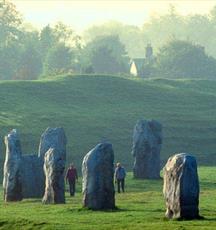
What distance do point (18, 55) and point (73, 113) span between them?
86.7m

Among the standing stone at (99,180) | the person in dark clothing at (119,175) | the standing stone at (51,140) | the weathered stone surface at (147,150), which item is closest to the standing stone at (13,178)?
the person in dark clothing at (119,175)

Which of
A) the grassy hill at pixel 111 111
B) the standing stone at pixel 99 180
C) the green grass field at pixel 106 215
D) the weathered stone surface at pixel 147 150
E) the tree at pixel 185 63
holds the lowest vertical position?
the green grass field at pixel 106 215

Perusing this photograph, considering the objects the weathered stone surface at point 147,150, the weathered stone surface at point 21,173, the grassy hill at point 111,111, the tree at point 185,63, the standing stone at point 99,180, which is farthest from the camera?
the tree at point 185,63

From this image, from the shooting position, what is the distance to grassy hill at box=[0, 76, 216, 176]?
8081 cm

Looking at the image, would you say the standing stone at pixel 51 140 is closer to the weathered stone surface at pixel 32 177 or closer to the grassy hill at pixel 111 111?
the weathered stone surface at pixel 32 177

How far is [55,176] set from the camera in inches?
1828

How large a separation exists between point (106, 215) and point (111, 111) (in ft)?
188

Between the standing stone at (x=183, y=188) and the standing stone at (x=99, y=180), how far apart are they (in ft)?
16.5

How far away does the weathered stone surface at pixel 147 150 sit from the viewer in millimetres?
61969

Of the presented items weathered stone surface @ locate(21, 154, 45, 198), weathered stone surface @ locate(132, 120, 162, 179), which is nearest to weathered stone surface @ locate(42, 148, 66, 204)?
weathered stone surface @ locate(21, 154, 45, 198)

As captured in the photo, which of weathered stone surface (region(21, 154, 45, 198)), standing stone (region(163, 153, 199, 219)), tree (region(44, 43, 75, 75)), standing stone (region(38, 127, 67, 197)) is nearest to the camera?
standing stone (region(163, 153, 199, 219))

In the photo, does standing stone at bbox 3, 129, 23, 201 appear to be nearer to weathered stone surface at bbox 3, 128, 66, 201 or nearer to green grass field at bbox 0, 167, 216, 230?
weathered stone surface at bbox 3, 128, 66, 201

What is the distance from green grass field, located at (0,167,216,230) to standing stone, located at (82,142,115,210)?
1.93 ft

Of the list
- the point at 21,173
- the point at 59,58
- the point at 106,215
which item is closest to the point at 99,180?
the point at 106,215
